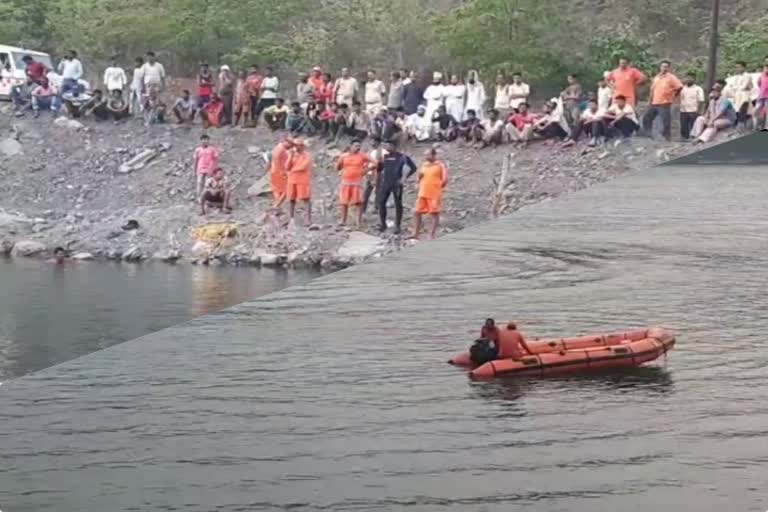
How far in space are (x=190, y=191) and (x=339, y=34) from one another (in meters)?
1.27

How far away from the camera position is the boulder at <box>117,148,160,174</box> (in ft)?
25.6

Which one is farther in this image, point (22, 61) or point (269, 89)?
point (22, 61)

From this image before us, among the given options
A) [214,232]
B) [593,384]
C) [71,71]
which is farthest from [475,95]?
[593,384]

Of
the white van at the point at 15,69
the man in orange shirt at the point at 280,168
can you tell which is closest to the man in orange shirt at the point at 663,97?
the man in orange shirt at the point at 280,168

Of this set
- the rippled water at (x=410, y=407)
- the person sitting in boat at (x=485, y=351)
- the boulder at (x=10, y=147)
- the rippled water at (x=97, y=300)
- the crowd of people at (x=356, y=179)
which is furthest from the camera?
the boulder at (x=10, y=147)

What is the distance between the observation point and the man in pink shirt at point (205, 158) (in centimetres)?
764

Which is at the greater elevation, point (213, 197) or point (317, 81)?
point (317, 81)

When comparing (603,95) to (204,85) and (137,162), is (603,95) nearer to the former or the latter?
(204,85)

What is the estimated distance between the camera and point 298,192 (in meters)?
7.41

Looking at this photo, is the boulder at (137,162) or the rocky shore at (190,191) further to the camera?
the boulder at (137,162)

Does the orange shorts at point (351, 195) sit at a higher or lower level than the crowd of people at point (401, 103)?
lower

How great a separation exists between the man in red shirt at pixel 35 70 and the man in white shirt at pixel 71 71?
99 mm

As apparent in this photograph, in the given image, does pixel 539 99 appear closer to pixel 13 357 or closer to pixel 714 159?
pixel 714 159

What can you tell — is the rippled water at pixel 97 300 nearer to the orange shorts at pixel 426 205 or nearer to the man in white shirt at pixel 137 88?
the orange shorts at pixel 426 205
